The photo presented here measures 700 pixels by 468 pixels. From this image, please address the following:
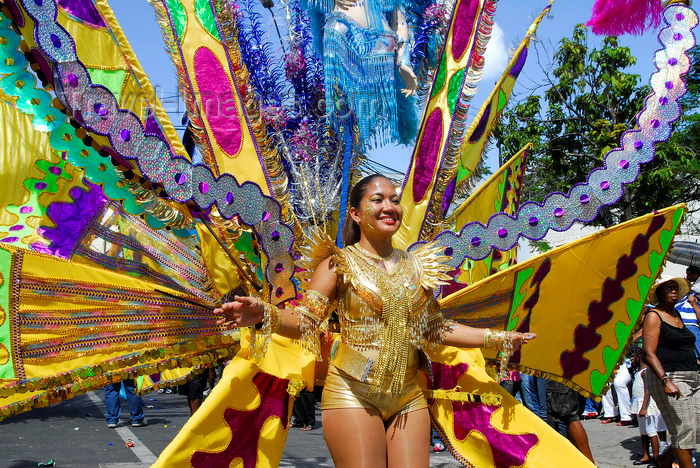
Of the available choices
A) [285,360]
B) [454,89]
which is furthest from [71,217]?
[454,89]

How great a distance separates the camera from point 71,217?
3.31 metres

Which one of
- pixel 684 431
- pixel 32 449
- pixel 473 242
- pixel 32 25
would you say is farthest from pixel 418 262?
pixel 32 449

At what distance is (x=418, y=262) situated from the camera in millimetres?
2887

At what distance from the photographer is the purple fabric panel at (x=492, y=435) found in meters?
3.00

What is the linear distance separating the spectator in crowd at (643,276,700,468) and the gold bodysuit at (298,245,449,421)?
110 inches

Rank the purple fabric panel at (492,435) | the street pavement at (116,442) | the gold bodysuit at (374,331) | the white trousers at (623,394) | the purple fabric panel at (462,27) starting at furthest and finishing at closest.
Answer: the white trousers at (623,394)
the street pavement at (116,442)
the purple fabric panel at (462,27)
the purple fabric panel at (492,435)
the gold bodysuit at (374,331)

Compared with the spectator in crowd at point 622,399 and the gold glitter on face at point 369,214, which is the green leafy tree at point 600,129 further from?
the gold glitter on face at point 369,214

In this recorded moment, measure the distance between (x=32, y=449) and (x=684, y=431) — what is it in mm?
5746

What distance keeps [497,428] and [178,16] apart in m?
2.51

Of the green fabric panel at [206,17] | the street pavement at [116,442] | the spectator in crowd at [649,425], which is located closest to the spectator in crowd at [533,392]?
the street pavement at [116,442]

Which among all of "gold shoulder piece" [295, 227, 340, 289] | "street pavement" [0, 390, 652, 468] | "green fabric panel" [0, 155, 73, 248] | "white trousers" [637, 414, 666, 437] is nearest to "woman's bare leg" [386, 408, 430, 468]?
"gold shoulder piece" [295, 227, 340, 289]

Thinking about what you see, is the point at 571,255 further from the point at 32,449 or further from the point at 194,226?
the point at 32,449

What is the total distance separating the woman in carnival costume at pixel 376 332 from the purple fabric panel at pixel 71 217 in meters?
1.18

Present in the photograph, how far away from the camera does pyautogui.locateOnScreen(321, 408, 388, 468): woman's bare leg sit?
2.49 meters
